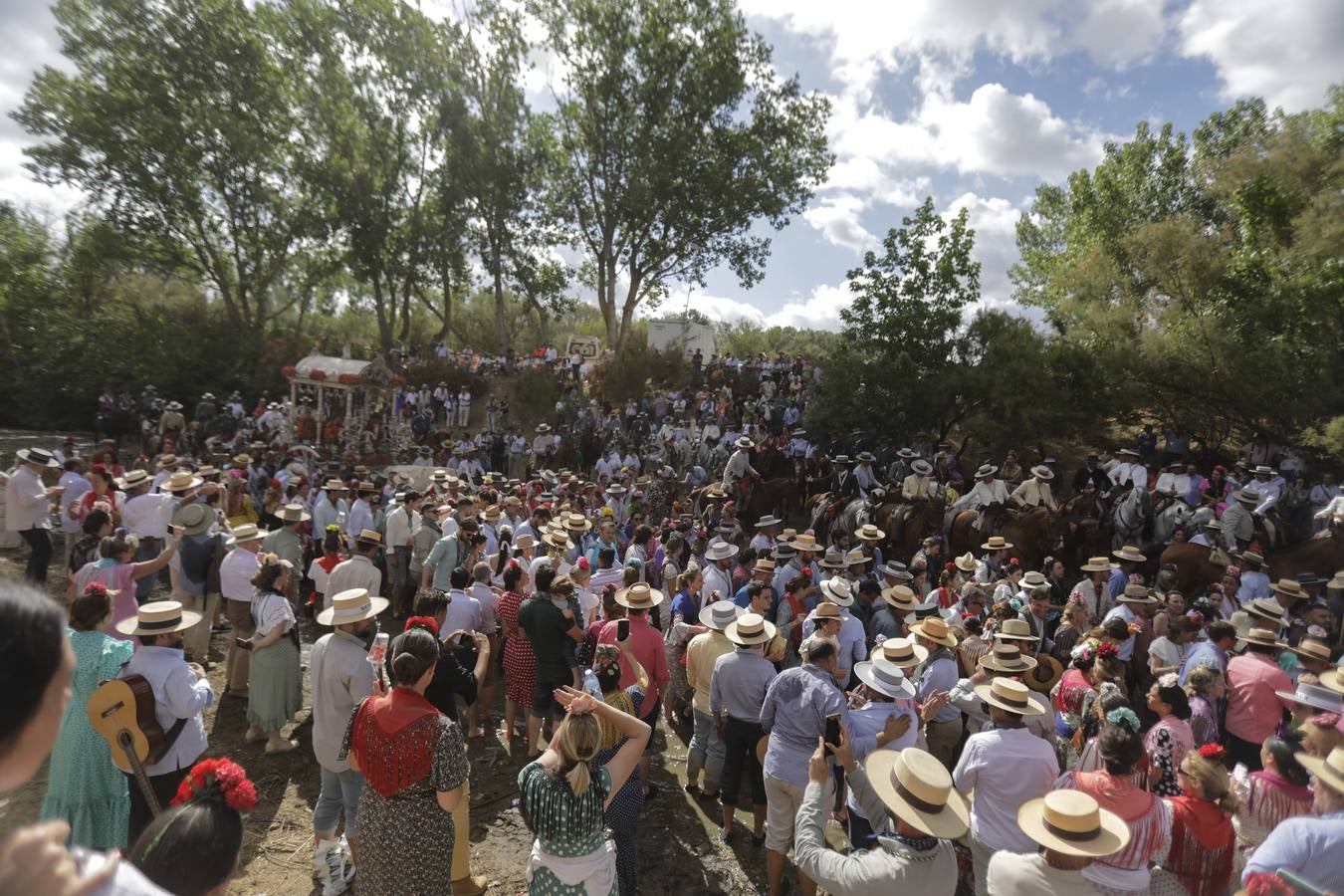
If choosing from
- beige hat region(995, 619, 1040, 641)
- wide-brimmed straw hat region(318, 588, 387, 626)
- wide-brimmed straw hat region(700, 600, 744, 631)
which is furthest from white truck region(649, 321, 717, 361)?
wide-brimmed straw hat region(318, 588, 387, 626)

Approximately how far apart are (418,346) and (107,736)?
2742cm

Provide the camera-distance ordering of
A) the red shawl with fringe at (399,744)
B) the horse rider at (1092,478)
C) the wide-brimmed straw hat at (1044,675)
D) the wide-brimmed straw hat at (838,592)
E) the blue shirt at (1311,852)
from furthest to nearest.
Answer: the horse rider at (1092,478) < the wide-brimmed straw hat at (838,592) < the wide-brimmed straw hat at (1044,675) < the red shawl with fringe at (399,744) < the blue shirt at (1311,852)

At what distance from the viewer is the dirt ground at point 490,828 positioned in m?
4.45

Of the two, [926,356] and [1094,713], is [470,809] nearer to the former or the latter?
[1094,713]

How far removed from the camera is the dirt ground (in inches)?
175

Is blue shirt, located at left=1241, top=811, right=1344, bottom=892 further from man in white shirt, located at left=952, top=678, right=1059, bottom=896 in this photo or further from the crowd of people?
man in white shirt, located at left=952, top=678, right=1059, bottom=896

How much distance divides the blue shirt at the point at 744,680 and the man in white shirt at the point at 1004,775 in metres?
1.40

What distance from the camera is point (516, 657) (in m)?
5.79

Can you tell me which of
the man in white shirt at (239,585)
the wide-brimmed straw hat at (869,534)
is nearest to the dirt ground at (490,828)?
the man in white shirt at (239,585)

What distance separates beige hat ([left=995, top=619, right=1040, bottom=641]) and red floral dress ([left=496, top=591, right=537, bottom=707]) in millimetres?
3822

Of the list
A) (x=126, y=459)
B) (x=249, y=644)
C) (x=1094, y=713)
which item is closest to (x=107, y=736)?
(x=249, y=644)

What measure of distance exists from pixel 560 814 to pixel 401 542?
265 inches

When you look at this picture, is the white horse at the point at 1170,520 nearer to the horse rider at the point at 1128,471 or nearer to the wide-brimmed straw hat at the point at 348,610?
the horse rider at the point at 1128,471

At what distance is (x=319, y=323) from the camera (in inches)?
1715
